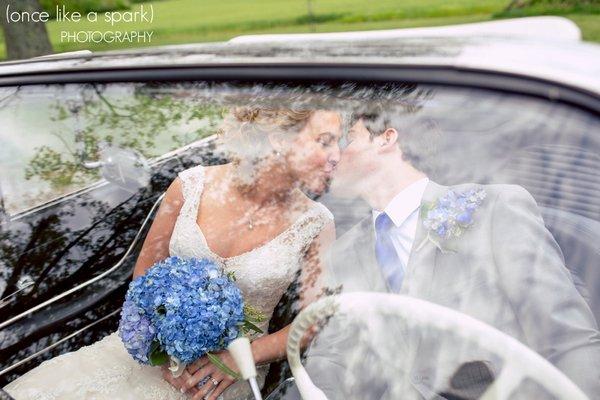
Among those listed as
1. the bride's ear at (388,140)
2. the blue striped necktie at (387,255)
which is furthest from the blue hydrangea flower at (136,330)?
the bride's ear at (388,140)

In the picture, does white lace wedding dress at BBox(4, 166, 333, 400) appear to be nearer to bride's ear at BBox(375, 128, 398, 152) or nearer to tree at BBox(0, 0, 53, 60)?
bride's ear at BBox(375, 128, 398, 152)

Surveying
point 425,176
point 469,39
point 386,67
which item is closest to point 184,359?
point 425,176

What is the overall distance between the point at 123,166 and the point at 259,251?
2.02 feet

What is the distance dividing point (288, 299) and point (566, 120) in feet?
2.86

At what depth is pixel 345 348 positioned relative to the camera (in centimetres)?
139

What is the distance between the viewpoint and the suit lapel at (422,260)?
134 centimetres

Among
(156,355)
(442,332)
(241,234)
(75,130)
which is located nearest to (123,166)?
(75,130)

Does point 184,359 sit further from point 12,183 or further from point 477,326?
point 12,183

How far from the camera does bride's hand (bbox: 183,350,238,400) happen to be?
5.51 feet

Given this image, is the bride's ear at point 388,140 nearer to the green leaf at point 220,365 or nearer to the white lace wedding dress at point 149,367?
the white lace wedding dress at point 149,367

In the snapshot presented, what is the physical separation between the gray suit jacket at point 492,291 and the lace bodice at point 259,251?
0.28m

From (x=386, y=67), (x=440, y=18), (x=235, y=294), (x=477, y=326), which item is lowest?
(x=440, y=18)

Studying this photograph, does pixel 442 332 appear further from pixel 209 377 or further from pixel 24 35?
pixel 24 35

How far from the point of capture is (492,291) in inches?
48.8
